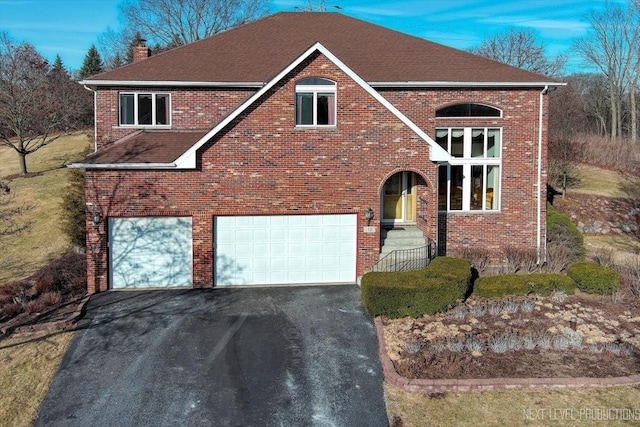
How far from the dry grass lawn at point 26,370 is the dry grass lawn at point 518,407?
6143mm

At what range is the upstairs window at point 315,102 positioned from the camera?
15.0 meters

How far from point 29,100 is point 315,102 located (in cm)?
2845

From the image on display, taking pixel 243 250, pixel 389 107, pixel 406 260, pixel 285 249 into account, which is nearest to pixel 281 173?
pixel 285 249

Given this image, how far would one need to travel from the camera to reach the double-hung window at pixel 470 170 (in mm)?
17859

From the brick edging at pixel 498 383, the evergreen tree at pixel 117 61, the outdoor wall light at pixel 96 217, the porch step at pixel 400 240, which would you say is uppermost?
the evergreen tree at pixel 117 61

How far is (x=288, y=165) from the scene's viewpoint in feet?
49.5

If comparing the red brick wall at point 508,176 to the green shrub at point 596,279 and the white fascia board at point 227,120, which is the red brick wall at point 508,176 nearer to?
the green shrub at point 596,279

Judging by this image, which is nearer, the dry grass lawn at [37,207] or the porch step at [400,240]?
the porch step at [400,240]

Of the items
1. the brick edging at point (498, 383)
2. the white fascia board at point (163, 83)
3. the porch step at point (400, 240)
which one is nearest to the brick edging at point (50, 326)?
→ the brick edging at point (498, 383)

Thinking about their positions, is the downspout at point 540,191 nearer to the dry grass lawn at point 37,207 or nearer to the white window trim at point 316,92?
the white window trim at point 316,92

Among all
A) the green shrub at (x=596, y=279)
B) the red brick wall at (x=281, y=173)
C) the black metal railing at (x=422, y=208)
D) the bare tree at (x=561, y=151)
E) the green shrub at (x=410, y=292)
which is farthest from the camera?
the bare tree at (x=561, y=151)

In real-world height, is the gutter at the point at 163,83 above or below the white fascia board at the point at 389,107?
above

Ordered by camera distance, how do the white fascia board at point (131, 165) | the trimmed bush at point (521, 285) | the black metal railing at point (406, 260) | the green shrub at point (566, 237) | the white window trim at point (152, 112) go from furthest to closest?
1. the green shrub at point (566, 237)
2. the white window trim at point (152, 112)
3. the black metal railing at point (406, 260)
4. the white fascia board at point (131, 165)
5. the trimmed bush at point (521, 285)

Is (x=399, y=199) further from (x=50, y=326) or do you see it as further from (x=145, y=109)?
(x=50, y=326)
